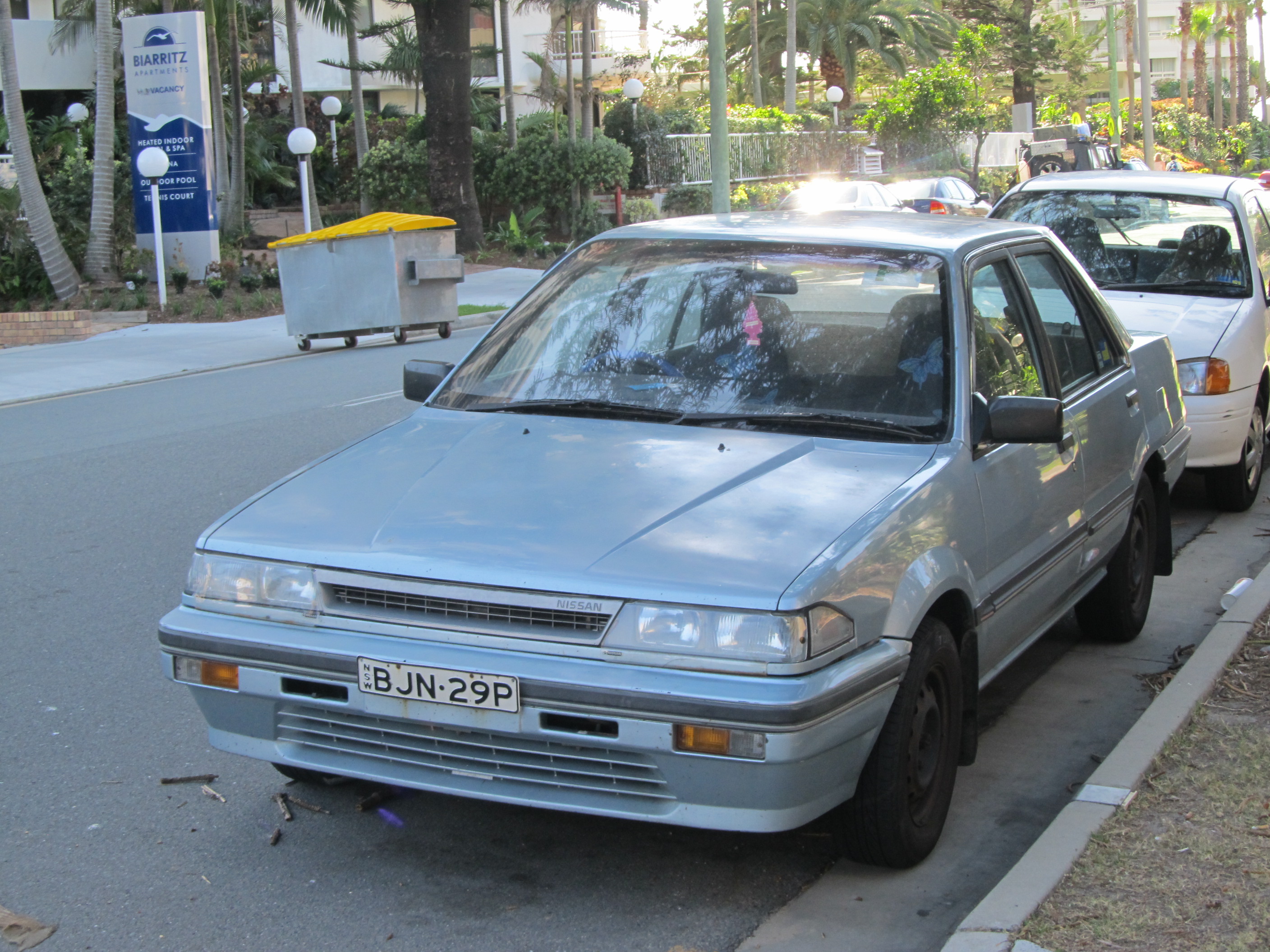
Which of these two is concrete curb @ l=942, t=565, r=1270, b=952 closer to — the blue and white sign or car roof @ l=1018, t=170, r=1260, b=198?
car roof @ l=1018, t=170, r=1260, b=198

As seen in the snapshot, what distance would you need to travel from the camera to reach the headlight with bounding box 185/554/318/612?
3482 mm

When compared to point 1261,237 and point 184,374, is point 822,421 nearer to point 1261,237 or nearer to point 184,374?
point 1261,237

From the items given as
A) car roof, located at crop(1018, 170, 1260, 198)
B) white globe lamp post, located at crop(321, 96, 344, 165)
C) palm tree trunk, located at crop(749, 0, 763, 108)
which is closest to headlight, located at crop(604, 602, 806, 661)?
car roof, located at crop(1018, 170, 1260, 198)

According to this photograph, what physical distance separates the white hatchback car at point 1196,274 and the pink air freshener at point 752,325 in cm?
381

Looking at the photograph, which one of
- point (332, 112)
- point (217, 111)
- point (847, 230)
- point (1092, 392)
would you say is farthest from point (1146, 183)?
point (332, 112)

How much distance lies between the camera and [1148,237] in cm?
847

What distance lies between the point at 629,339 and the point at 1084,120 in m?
61.4

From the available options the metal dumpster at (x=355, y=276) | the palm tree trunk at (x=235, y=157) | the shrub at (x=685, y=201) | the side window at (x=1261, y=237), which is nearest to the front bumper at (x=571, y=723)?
the side window at (x=1261, y=237)

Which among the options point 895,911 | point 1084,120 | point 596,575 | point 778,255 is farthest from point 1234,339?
point 1084,120

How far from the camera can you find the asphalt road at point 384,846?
347 centimetres

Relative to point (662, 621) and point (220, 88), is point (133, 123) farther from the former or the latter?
point (662, 621)

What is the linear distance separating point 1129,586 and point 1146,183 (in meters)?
3.87

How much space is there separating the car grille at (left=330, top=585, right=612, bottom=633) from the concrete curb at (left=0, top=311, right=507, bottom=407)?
11.7 meters

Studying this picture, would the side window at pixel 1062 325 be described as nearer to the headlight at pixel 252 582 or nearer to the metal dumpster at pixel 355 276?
the headlight at pixel 252 582
